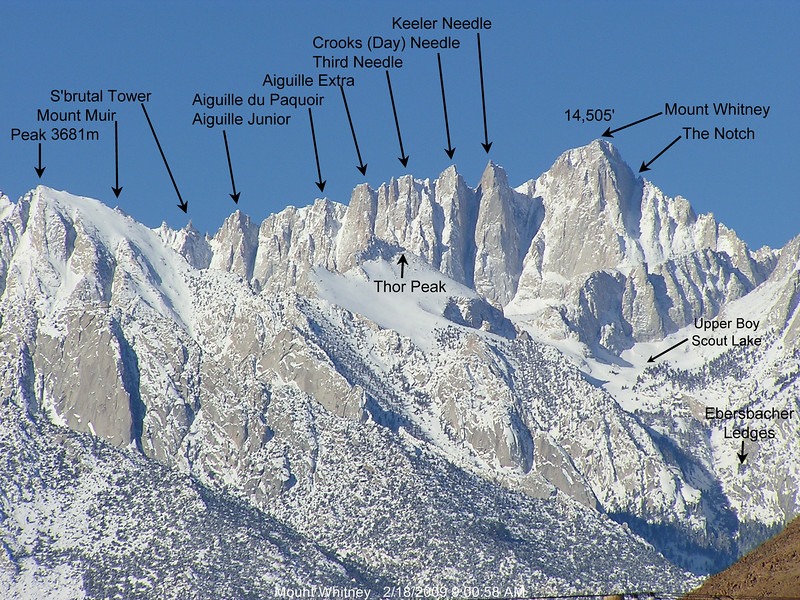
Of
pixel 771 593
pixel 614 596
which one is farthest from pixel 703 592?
pixel 614 596

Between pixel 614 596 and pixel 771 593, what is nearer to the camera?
pixel 614 596

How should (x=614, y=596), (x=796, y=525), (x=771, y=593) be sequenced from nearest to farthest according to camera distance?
(x=614, y=596) < (x=771, y=593) < (x=796, y=525)

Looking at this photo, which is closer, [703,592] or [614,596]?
[614,596]

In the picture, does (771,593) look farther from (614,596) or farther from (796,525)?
(614,596)

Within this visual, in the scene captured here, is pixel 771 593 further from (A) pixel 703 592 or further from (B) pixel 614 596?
(B) pixel 614 596

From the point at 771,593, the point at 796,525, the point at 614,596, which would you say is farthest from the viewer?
the point at 796,525
